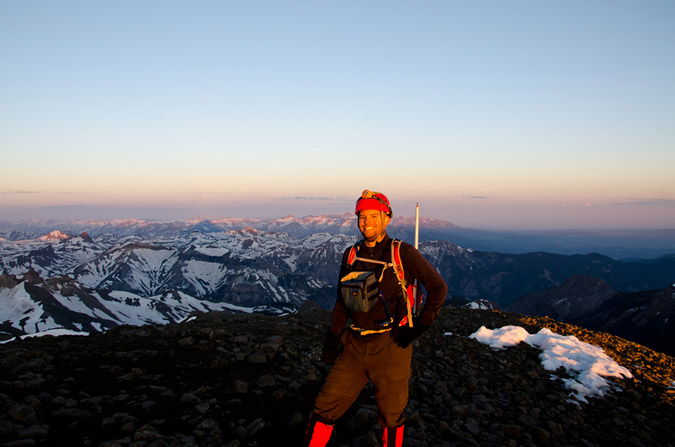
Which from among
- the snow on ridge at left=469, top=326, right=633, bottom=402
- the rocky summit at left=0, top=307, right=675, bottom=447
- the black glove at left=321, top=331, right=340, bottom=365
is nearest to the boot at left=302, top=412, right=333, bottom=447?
the black glove at left=321, top=331, right=340, bottom=365

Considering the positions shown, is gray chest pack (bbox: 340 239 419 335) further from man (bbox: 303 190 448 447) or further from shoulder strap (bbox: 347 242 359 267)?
shoulder strap (bbox: 347 242 359 267)

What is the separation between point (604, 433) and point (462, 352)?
550cm

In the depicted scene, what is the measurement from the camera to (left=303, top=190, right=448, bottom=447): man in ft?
18.9

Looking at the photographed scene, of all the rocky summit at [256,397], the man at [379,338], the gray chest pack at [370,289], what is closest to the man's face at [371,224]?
the man at [379,338]

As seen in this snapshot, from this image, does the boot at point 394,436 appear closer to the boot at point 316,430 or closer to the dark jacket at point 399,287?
the boot at point 316,430

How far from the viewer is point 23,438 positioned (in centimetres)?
576

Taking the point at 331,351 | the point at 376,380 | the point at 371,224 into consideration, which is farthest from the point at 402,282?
the point at 331,351

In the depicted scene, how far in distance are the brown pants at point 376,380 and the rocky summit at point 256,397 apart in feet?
4.58

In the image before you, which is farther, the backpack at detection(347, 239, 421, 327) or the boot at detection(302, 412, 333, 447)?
the backpack at detection(347, 239, 421, 327)

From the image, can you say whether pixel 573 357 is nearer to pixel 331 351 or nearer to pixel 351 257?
pixel 331 351

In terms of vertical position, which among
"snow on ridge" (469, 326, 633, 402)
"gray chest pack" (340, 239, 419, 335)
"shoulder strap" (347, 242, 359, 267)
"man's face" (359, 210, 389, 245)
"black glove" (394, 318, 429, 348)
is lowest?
"snow on ridge" (469, 326, 633, 402)

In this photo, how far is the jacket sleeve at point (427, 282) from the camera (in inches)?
227

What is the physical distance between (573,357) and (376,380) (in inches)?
417

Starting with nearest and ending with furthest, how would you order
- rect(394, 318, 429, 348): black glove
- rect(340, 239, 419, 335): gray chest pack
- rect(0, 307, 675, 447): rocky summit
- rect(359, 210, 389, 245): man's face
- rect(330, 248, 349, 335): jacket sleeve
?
rect(394, 318, 429, 348): black glove < rect(340, 239, 419, 335): gray chest pack < rect(359, 210, 389, 245): man's face < rect(330, 248, 349, 335): jacket sleeve < rect(0, 307, 675, 447): rocky summit
